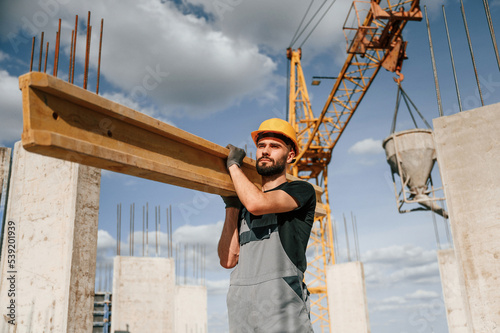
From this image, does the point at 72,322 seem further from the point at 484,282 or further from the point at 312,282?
the point at 312,282

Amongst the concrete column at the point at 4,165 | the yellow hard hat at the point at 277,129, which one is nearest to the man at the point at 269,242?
the yellow hard hat at the point at 277,129

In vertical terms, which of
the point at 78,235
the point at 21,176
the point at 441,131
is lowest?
the point at 78,235

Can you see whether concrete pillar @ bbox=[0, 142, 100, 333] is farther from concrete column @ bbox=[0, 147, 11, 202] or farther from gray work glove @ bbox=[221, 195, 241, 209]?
gray work glove @ bbox=[221, 195, 241, 209]

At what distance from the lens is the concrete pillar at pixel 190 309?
→ 717 inches

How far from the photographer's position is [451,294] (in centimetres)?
1185

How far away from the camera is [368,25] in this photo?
54.0ft

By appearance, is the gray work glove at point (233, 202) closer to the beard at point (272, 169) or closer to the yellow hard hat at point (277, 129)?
the beard at point (272, 169)

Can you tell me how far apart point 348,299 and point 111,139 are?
51.4 feet

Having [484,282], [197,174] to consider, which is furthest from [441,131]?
[197,174]

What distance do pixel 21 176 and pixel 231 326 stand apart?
3009mm

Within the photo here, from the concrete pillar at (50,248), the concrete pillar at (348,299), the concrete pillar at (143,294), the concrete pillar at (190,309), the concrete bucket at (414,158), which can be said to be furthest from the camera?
the concrete pillar at (190,309)

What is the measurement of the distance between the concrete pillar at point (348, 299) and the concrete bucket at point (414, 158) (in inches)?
239

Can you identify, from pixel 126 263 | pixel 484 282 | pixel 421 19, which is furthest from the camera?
pixel 421 19

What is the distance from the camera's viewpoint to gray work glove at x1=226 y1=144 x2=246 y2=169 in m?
2.57
